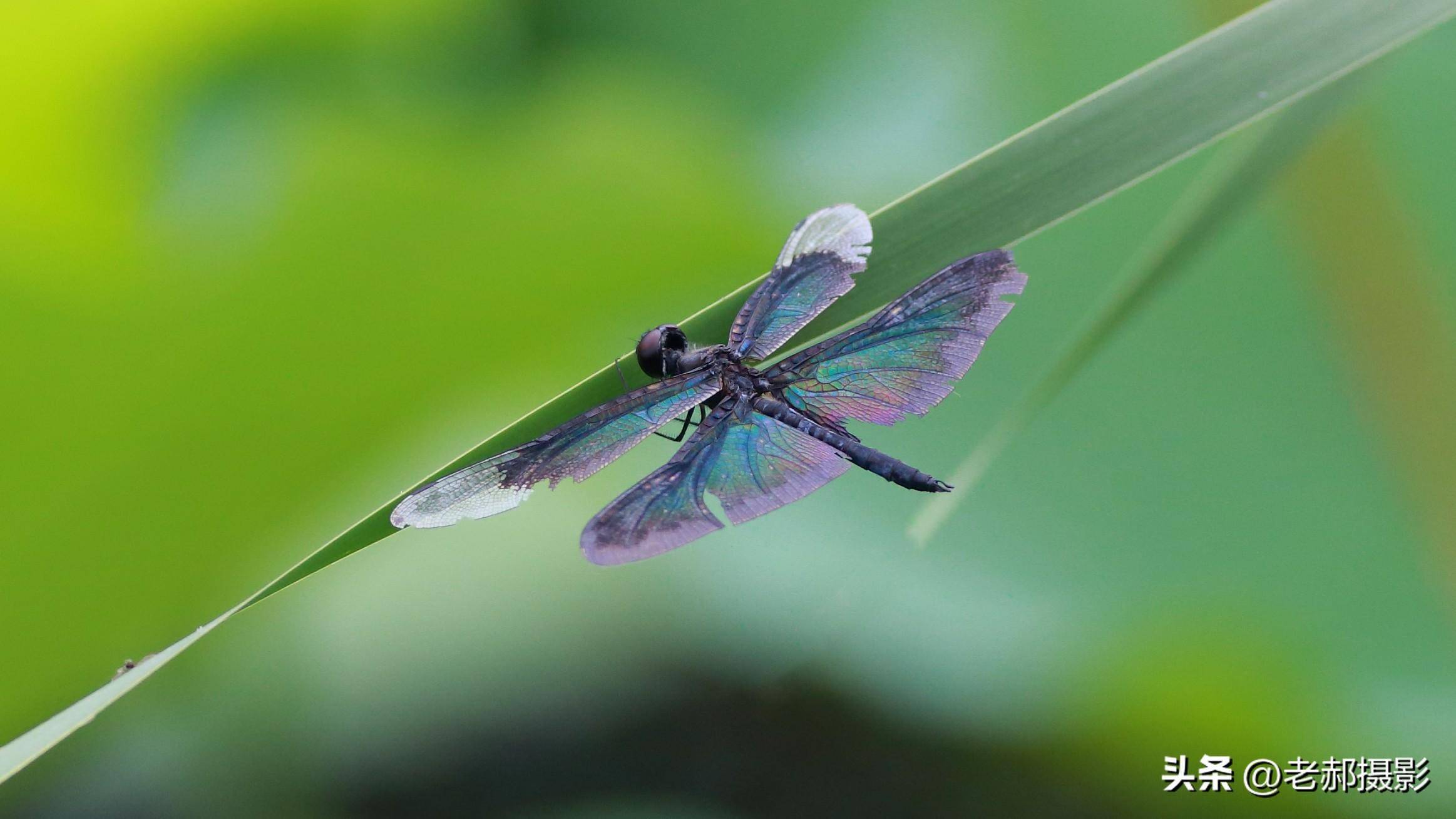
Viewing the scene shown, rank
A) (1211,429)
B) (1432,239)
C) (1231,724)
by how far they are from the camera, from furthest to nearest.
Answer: (1432,239)
(1211,429)
(1231,724)

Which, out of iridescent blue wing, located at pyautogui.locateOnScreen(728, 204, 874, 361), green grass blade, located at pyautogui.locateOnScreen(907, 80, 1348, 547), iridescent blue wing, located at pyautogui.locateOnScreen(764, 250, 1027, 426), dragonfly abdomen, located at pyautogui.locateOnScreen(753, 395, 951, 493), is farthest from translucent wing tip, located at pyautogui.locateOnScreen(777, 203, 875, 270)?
green grass blade, located at pyautogui.locateOnScreen(907, 80, 1348, 547)

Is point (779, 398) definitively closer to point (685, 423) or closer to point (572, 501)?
point (685, 423)

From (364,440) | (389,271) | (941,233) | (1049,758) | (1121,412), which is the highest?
(389,271)

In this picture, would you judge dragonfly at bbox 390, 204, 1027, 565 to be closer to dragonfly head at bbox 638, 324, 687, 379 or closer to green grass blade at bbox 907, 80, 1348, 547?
dragonfly head at bbox 638, 324, 687, 379

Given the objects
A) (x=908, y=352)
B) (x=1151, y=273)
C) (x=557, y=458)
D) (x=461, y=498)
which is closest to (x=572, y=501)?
(x=557, y=458)

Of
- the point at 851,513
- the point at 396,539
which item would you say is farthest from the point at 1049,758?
the point at 396,539

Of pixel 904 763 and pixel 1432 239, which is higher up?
pixel 1432 239

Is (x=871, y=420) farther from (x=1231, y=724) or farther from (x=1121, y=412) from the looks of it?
(x=1231, y=724)

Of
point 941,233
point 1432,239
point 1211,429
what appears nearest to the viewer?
point 941,233

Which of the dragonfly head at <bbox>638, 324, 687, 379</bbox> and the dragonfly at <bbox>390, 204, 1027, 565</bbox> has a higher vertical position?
the dragonfly head at <bbox>638, 324, 687, 379</bbox>
